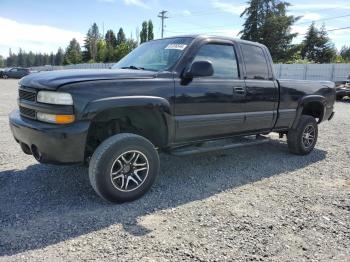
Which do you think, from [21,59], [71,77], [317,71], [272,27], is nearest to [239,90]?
[71,77]

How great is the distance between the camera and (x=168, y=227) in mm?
3574

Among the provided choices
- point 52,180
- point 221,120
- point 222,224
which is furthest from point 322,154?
point 52,180

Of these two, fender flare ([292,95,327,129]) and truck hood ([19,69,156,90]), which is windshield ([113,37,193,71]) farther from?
fender flare ([292,95,327,129])

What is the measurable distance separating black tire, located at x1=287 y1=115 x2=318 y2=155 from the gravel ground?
756 millimetres

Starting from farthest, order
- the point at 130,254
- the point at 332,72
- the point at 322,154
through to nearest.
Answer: the point at 332,72 < the point at 322,154 < the point at 130,254

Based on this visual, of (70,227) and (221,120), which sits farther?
(221,120)

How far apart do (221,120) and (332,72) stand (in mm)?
23937

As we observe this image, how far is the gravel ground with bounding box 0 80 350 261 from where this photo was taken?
3.14m

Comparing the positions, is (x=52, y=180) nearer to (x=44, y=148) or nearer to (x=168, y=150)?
(x=44, y=148)

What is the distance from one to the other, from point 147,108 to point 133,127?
495 mm

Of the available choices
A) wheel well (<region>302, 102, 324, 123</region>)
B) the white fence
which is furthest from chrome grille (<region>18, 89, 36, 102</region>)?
the white fence

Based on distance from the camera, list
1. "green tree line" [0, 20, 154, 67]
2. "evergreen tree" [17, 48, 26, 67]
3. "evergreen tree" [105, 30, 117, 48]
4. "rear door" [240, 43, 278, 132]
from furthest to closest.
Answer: "evergreen tree" [17, 48, 26, 67] < "evergreen tree" [105, 30, 117, 48] < "green tree line" [0, 20, 154, 67] < "rear door" [240, 43, 278, 132]

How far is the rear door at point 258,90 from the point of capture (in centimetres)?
541

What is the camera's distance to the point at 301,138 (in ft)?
21.4
